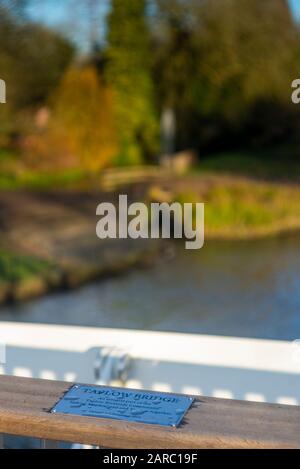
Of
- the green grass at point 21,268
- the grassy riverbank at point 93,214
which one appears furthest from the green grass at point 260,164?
the green grass at point 21,268

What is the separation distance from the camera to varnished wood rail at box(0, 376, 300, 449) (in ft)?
2.28

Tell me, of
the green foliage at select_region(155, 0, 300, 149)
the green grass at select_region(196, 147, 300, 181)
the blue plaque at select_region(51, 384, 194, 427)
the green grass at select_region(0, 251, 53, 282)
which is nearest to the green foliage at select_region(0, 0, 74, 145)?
the green foliage at select_region(155, 0, 300, 149)

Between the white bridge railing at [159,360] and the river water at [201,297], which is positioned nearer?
the white bridge railing at [159,360]

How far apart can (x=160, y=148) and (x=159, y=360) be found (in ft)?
10.8

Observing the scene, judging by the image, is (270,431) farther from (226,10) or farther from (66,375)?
(226,10)

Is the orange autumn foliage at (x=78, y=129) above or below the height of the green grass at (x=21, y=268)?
above

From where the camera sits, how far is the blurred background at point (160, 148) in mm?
4148

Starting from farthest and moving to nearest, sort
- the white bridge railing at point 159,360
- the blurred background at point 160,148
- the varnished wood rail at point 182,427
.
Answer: the blurred background at point 160,148
the white bridge railing at point 159,360
the varnished wood rail at point 182,427

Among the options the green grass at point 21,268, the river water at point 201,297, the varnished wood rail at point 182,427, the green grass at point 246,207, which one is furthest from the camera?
the green grass at point 21,268

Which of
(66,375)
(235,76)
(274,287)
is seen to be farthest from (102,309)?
(66,375)

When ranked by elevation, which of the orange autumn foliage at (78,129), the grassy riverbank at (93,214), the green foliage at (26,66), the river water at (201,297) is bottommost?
the river water at (201,297)

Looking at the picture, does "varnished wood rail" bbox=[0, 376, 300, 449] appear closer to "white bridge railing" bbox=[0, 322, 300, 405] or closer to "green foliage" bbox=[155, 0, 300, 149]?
"white bridge railing" bbox=[0, 322, 300, 405]

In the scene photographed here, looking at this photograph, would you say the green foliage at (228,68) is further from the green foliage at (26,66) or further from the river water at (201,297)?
the river water at (201,297)

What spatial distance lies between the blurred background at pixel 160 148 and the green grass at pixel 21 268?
1 cm
